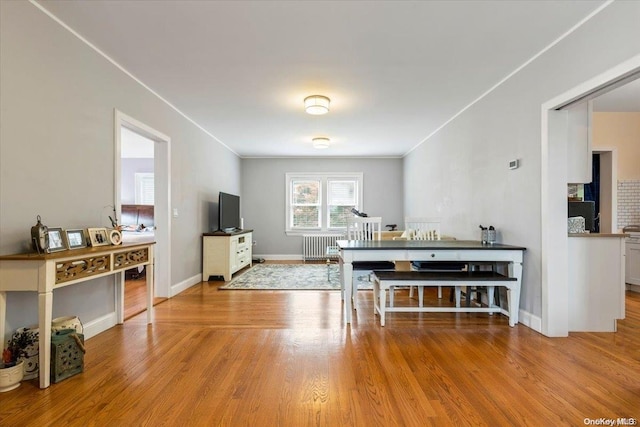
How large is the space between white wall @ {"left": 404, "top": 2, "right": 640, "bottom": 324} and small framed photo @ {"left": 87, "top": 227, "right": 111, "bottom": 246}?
12.5 feet

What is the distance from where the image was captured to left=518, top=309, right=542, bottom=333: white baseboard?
2.97m

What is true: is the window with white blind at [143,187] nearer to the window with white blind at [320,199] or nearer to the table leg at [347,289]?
the window with white blind at [320,199]

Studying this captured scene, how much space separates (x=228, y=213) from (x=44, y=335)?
14.0 ft

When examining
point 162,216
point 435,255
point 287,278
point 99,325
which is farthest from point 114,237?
point 287,278

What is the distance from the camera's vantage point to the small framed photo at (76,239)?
241 centimetres

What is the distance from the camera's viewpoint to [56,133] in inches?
98.3

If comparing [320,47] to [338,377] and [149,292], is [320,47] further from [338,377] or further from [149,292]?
[149,292]

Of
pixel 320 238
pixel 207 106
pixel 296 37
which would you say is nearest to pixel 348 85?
pixel 296 37

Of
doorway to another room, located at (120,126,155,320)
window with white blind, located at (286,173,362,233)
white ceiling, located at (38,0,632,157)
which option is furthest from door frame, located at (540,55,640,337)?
window with white blind, located at (286,173,362,233)

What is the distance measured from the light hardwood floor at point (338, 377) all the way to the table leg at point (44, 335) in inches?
3.7

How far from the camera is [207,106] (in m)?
4.41

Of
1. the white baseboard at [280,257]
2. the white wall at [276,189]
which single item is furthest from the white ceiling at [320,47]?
the white baseboard at [280,257]

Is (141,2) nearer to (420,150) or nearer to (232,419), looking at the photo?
(232,419)

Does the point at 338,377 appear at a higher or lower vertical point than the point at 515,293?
lower
